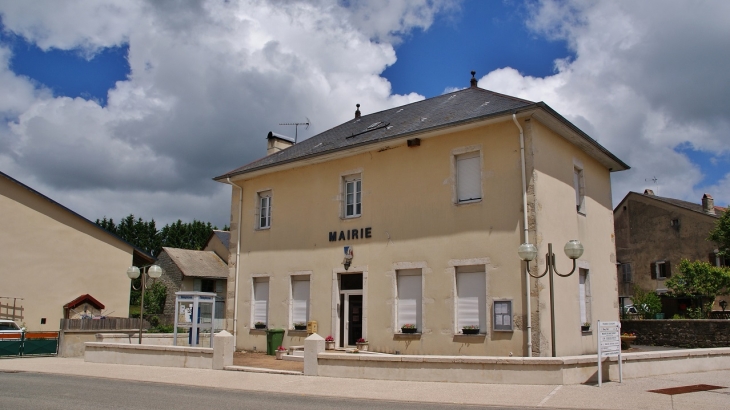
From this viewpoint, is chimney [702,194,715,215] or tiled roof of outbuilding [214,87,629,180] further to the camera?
chimney [702,194,715,215]

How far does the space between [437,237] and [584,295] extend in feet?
14.0

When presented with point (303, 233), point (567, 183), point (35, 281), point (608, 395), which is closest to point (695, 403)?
point (608, 395)

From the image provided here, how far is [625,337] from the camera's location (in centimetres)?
1830

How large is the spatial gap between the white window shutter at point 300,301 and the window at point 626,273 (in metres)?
27.3

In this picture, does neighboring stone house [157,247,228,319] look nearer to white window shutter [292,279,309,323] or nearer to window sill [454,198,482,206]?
white window shutter [292,279,309,323]

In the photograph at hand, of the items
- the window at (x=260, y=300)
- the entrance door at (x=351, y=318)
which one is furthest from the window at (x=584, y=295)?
the window at (x=260, y=300)

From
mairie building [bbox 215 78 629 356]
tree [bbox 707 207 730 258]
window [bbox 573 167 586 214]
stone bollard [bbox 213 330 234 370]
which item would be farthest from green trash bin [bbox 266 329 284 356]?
tree [bbox 707 207 730 258]

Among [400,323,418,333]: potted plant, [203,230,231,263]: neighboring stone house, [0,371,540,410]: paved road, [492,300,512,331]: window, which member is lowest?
[0,371,540,410]: paved road

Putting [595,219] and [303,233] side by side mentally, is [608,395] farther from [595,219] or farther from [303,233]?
[303,233]

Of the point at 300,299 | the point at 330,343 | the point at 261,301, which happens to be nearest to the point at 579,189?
the point at 330,343

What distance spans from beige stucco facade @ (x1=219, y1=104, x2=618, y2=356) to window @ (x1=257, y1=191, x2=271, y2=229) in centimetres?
32

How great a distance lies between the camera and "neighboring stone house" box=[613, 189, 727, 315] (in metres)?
35.4

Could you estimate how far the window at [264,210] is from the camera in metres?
20.1

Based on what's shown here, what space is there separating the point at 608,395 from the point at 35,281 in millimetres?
23298
